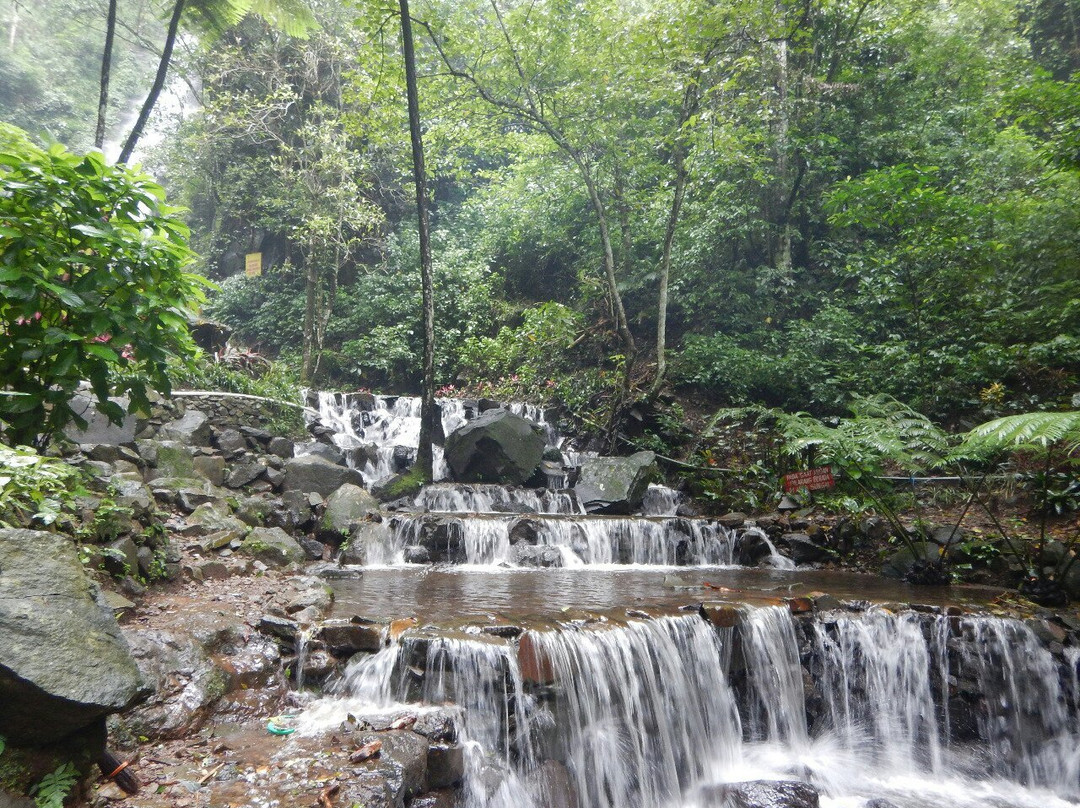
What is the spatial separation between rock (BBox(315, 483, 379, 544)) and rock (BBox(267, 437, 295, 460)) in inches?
75.7

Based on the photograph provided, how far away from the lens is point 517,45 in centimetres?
1347

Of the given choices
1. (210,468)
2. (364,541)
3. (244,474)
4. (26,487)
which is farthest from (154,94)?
(26,487)

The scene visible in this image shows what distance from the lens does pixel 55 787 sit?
2654 millimetres

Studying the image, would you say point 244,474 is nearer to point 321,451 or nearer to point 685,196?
point 321,451

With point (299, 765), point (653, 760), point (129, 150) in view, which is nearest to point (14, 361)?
point (299, 765)

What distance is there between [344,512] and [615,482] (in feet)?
15.7

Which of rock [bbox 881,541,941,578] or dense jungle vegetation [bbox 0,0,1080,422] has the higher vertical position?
dense jungle vegetation [bbox 0,0,1080,422]

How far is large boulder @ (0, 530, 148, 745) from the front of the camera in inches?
101

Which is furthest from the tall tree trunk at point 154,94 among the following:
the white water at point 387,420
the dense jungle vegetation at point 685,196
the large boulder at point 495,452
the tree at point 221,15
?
the large boulder at point 495,452

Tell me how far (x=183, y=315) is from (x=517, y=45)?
11721 millimetres

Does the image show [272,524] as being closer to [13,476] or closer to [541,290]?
[13,476]

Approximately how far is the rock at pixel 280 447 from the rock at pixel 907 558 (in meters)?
9.65

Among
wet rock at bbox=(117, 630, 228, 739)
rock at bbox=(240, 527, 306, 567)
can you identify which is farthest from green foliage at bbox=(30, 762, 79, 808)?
rock at bbox=(240, 527, 306, 567)

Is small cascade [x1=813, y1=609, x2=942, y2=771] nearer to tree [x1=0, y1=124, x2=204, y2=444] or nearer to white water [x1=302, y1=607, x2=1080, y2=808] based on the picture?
white water [x1=302, y1=607, x2=1080, y2=808]
